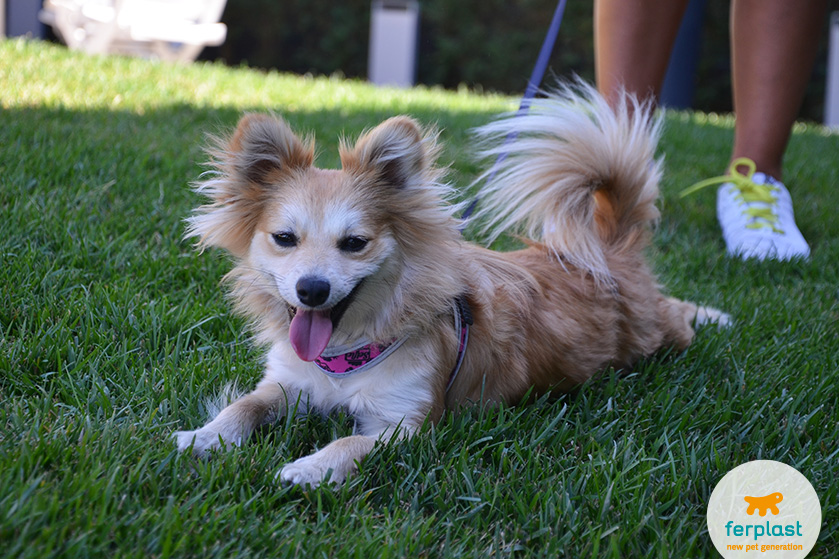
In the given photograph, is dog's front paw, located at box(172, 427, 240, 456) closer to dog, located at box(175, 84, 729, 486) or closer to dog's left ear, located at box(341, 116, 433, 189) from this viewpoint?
dog, located at box(175, 84, 729, 486)

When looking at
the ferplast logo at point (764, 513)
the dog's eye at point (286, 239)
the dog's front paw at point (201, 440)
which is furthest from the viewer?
the dog's eye at point (286, 239)

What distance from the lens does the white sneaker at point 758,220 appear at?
4.03 meters

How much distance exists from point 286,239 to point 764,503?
1.51 m

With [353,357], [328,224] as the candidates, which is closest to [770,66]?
[328,224]

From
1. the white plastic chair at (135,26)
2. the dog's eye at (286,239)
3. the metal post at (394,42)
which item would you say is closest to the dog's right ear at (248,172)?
the dog's eye at (286,239)

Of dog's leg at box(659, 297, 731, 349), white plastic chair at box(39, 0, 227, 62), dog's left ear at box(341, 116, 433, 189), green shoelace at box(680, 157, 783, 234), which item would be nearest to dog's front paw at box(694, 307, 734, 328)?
dog's leg at box(659, 297, 731, 349)

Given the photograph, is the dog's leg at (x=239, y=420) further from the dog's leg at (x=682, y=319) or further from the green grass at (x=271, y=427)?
the dog's leg at (x=682, y=319)

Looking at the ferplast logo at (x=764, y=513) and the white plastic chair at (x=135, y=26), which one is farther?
the white plastic chair at (x=135, y=26)

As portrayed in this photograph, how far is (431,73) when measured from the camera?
1516cm

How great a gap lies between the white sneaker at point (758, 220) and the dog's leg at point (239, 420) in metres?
2.80

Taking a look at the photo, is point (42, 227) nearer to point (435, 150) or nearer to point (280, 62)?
point (435, 150)

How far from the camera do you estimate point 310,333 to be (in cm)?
219

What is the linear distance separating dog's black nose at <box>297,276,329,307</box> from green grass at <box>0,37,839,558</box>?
1.20 feet

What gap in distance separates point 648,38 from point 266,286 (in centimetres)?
251
